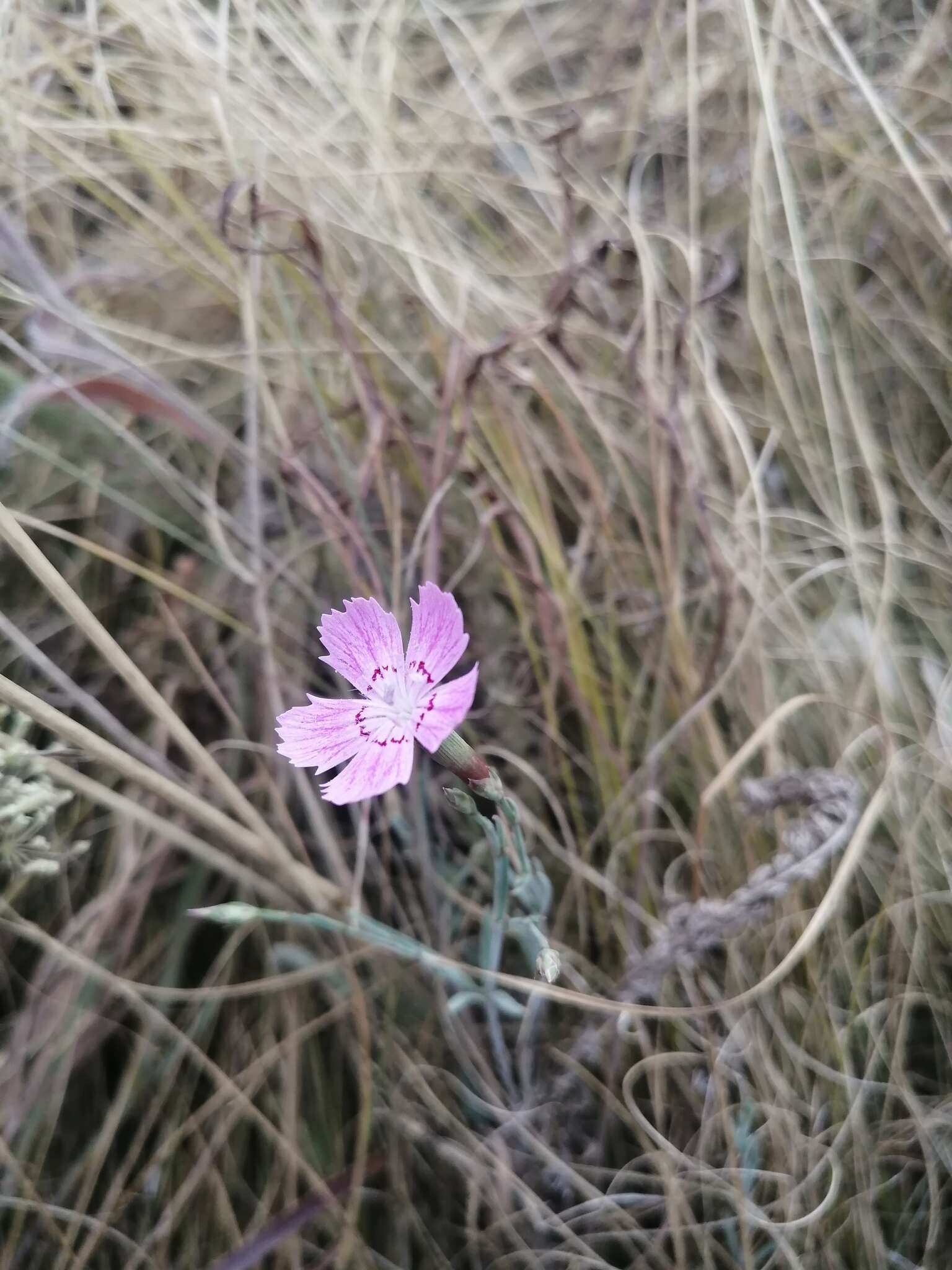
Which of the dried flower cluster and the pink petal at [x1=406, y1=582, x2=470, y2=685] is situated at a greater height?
the pink petal at [x1=406, y1=582, x2=470, y2=685]

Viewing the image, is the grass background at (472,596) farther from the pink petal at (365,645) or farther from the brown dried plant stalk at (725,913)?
the pink petal at (365,645)

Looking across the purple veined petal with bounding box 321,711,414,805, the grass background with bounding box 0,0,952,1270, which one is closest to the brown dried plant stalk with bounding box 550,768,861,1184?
the grass background with bounding box 0,0,952,1270

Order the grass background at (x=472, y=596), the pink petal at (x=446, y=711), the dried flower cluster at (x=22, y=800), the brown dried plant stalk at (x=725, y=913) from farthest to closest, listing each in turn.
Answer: the grass background at (x=472, y=596)
the brown dried plant stalk at (x=725, y=913)
the dried flower cluster at (x=22, y=800)
the pink petal at (x=446, y=711)

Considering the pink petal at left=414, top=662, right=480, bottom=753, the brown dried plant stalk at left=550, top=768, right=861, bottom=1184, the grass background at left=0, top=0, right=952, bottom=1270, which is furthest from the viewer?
the grass background at left=0, top=0, right=952, bottom=1270

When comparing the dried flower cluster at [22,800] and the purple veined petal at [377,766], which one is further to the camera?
the dried flower cluster at [22,800]

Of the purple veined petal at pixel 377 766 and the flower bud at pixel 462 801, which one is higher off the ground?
the purple veined petal at pixel 377 766

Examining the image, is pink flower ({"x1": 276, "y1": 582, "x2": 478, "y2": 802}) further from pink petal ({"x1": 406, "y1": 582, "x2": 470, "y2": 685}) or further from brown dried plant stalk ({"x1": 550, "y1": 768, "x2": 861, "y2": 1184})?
brown dried plant stalk ({"x1": 550, "y1": 768, "x2": 861, "y2": 1184})

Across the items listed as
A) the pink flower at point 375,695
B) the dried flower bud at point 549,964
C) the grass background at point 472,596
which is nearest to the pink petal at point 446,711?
the pink flower at point 375,695

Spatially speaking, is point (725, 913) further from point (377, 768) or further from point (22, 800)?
point (22, 800)
